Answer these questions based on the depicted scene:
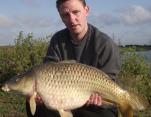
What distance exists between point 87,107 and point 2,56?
25.6ft

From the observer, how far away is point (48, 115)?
5.66 meters

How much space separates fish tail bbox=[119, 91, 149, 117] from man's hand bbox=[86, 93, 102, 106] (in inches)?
9.1

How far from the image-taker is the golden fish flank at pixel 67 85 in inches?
203

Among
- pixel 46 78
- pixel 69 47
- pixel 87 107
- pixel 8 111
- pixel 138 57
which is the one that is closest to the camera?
pixel 46 78

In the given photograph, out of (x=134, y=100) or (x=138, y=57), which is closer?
(x=134, y=100)

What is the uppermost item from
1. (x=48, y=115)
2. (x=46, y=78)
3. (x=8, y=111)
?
(x=46, y=78)

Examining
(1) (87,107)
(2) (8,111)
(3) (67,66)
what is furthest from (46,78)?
(2) (8,111)

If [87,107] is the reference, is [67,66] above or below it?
above

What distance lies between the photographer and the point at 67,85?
5125mm

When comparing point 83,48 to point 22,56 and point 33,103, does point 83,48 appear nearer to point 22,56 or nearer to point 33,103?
point 33,103

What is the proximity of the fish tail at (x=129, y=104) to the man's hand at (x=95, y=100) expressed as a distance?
23 centimetres

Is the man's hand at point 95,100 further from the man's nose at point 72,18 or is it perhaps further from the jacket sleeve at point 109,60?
the man's nose at point 72,18

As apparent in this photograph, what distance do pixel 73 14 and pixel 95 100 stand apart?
983mm

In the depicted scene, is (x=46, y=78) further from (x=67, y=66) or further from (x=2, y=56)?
(x=2, y=56)
